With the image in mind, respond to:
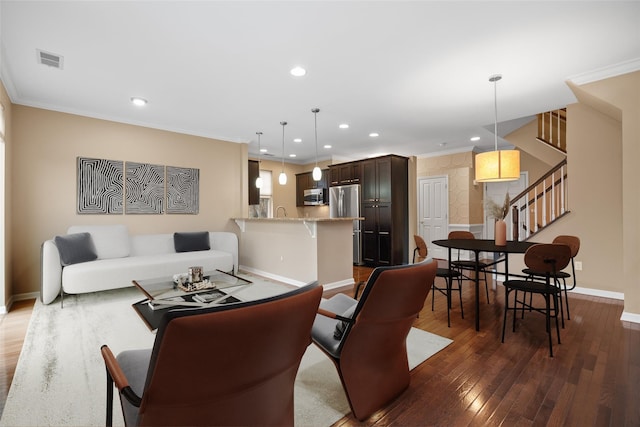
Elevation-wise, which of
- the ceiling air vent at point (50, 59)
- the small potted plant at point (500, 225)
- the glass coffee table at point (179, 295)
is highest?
the ceiling air vent at point (50, 59)

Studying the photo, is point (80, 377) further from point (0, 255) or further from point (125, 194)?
point (125, 194)

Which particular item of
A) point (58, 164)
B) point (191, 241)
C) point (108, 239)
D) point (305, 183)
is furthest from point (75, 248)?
point (305, 183)

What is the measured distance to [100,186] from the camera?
14.5ft

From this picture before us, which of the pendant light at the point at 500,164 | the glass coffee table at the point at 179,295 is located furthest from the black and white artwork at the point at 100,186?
the pendant light at the point at 500,164

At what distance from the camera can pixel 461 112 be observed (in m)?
4.33

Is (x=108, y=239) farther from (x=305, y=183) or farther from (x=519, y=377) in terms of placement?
(x=519, y=377)

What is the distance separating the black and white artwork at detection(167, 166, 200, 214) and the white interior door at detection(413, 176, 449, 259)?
17.0 feet

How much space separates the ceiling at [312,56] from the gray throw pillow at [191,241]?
1868mm

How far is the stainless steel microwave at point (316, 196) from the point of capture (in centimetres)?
749

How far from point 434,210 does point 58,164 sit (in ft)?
23.3

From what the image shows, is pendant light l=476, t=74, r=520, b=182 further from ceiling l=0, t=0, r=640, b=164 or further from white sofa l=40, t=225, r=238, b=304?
white sofa l=40, t=225, r=238, b=304

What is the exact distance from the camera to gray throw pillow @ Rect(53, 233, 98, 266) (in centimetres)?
362

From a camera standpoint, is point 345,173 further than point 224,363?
Yes

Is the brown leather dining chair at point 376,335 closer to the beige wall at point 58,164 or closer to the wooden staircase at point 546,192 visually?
the wooden staircase at point 546,192
